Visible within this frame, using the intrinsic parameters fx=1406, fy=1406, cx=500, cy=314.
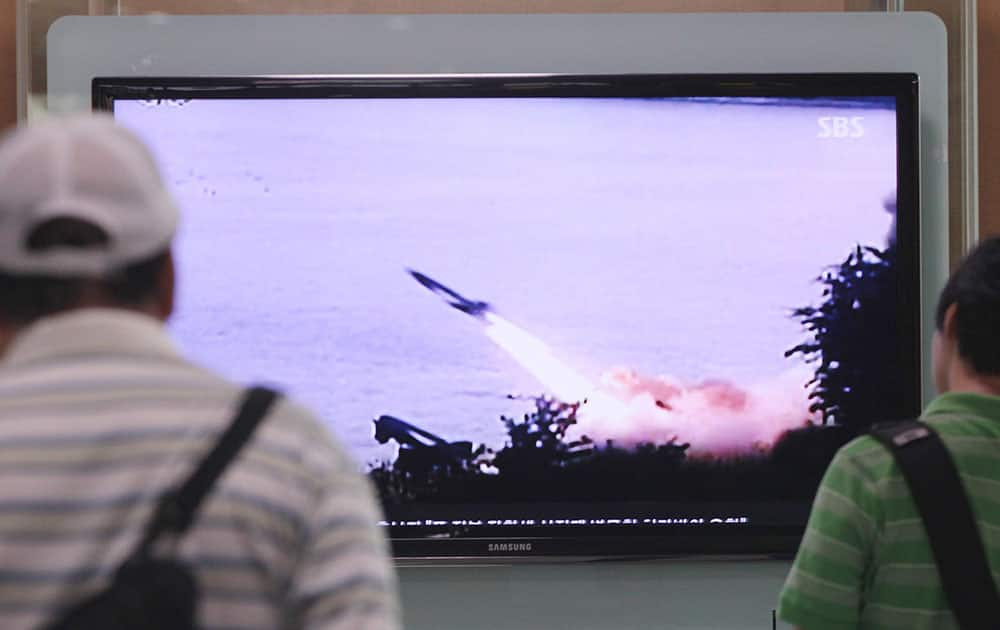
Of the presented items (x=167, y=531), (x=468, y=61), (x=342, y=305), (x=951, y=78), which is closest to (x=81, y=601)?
(x=167, y=531)

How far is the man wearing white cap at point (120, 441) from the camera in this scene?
3.84 ft

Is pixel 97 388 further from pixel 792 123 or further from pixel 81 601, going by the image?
pixel 792 123

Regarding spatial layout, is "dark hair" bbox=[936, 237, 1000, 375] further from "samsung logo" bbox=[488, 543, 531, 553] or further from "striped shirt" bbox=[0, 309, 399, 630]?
"samsung logo" bbox=[488, 543, 531, 553]

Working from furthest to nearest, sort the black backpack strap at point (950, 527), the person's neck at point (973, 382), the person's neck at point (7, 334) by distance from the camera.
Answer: the person's neck at point (973, 382) < the black backpack strap at point (950, 527) < the person's neck at point (7, 334)

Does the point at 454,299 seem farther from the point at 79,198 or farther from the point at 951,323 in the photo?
the point at 79,198

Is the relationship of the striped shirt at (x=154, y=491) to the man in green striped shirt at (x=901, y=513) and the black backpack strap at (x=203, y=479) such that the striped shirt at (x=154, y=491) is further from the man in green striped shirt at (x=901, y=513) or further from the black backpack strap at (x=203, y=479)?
the man in green striped shirt at (x=901, y=513)

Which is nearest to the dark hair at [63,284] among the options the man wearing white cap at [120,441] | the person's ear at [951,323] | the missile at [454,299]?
the man wearing white cap at [120,441]

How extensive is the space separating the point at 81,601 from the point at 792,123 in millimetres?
2624

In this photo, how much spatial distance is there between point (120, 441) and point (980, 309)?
1.22 meters

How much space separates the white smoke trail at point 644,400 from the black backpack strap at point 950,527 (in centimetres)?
156

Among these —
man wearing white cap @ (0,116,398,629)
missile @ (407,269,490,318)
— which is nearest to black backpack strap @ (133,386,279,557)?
man wearing white cap @ (0,116,398,629)

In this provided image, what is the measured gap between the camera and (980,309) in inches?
75.3

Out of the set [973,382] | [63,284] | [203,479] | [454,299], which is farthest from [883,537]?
[454,299]

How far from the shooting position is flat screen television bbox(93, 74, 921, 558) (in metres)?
3.42
